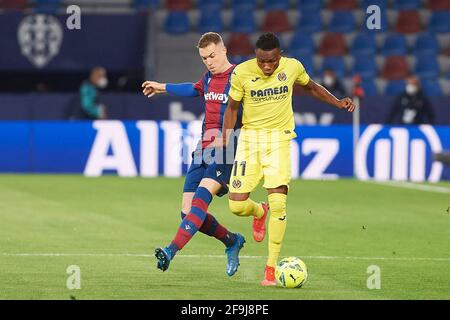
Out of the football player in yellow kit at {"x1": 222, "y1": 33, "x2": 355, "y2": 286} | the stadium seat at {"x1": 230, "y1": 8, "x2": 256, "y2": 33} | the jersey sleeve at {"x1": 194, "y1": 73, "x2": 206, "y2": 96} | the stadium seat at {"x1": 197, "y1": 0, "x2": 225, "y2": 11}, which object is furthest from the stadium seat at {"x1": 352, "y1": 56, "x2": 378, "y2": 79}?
the football player in yellow kit at {"x1": 222, "y1": 33, "x2": 355, "y2": 286}

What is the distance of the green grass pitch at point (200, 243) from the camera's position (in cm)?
1048

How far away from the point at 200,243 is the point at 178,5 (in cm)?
1675

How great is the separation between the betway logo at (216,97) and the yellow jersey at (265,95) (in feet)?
1.56

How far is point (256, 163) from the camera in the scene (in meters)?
11.0

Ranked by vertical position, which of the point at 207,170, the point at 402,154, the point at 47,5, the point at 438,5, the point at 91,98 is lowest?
the point at 402,154

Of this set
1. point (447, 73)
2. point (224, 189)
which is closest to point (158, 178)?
point (447, 73)

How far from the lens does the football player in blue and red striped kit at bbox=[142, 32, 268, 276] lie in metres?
11.3

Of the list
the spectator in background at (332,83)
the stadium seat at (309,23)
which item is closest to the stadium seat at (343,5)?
the stadium seat at (309,23)

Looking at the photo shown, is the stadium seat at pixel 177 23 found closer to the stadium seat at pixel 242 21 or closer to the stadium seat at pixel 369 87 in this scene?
the stadium seat at pixel 242 21

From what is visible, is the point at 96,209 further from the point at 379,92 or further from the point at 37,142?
the point at 379,92

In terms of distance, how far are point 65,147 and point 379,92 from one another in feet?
28.4

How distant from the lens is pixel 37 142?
2445cm

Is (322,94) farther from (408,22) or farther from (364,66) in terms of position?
(408,22)

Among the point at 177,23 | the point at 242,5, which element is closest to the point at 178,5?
the point at 177,23
